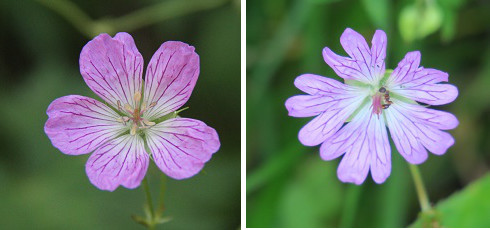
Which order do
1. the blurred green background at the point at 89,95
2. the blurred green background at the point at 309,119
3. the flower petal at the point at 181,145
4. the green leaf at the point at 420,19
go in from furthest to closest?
the blurred green background at the point at 89,95
the blurred green background at the point at 309,119
the green leaf at the point at 420,19
the flower petal at the point at 181,145

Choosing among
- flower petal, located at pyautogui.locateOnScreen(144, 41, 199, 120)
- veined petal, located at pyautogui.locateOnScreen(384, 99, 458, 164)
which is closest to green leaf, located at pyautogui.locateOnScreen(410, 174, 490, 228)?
veined petal, located at pyautogui.locateOnScreen(384, 99, 458, 164)

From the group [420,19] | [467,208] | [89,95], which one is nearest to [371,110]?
[420,19]

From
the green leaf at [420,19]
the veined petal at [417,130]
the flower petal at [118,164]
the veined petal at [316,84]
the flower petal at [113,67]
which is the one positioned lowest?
the flower petal at [118,164]

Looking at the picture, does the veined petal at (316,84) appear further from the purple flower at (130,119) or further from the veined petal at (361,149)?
the purple flower at (130,119)

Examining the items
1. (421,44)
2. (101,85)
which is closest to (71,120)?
(101,85)

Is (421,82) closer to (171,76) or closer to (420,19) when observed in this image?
(420,19)

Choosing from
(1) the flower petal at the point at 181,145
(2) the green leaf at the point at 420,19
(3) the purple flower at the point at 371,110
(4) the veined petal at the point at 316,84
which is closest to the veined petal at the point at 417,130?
(3) the purple flower at the point at 371,110

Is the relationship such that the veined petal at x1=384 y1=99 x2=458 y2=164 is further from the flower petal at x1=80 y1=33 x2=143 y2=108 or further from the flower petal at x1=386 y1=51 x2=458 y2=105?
the flower petal at x1=80 y1=33 x2=143 y2=108

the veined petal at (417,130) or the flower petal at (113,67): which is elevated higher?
the flower petal at (113,67)
